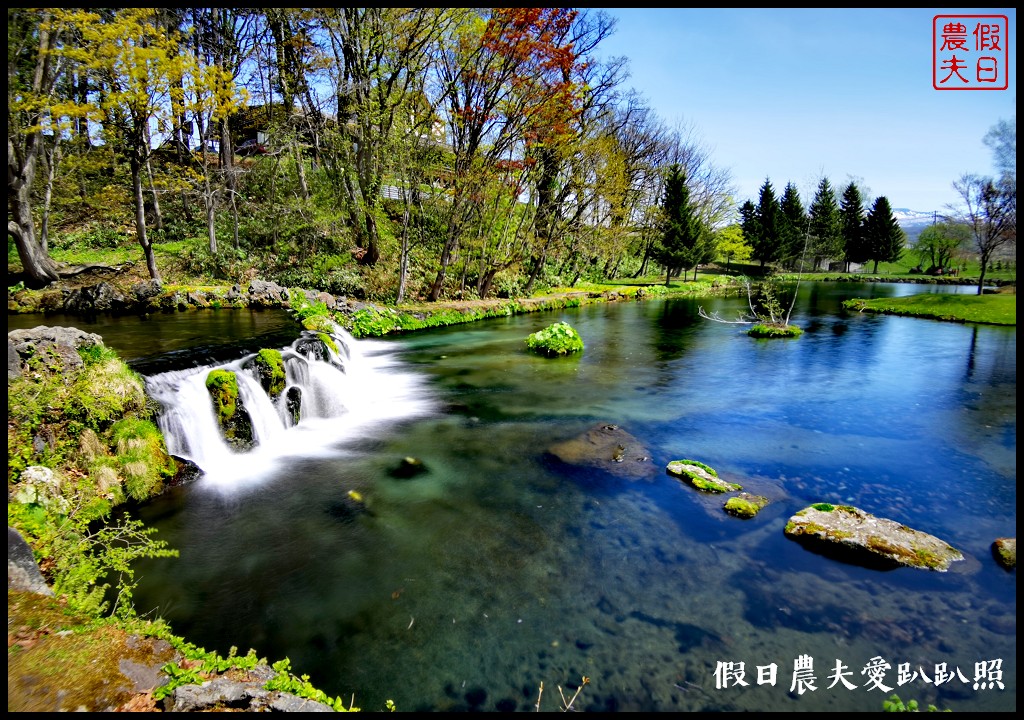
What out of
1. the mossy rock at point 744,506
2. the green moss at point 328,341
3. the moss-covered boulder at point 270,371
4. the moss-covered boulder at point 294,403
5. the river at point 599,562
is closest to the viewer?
the river at point 599,562

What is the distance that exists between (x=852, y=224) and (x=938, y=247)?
9.46 meters

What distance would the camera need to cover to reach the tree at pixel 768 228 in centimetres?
5925

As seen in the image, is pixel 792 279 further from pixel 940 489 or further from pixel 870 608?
pixel 870 608

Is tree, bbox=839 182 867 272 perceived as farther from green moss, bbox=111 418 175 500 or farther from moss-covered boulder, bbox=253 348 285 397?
Answer: green moss, bbox=111 418 175 500

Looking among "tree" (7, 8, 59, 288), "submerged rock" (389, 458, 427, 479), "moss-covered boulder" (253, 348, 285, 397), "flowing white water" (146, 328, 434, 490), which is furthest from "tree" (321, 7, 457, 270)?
"submerged rock" (389, 458, 427, 479)

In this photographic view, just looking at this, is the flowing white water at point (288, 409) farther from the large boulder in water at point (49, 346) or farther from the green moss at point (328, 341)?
the large boulder in water at point (49, 346)

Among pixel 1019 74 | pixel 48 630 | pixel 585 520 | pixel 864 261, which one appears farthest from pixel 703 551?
pixel 864 261

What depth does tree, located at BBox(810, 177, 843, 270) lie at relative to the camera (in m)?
58.1

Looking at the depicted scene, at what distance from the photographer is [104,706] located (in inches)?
130

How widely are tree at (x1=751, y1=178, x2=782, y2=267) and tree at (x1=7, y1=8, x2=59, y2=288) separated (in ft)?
207

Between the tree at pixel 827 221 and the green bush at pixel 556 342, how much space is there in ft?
169

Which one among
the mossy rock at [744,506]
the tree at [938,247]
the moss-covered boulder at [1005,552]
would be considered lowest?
the moss-covered boulder at [1005,552]

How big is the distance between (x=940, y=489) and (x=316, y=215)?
28144 millimetres

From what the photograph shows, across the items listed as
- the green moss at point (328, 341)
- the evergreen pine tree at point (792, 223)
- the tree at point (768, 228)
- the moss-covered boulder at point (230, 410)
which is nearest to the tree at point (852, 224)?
the evergreen pine tree at point (792, 223)
